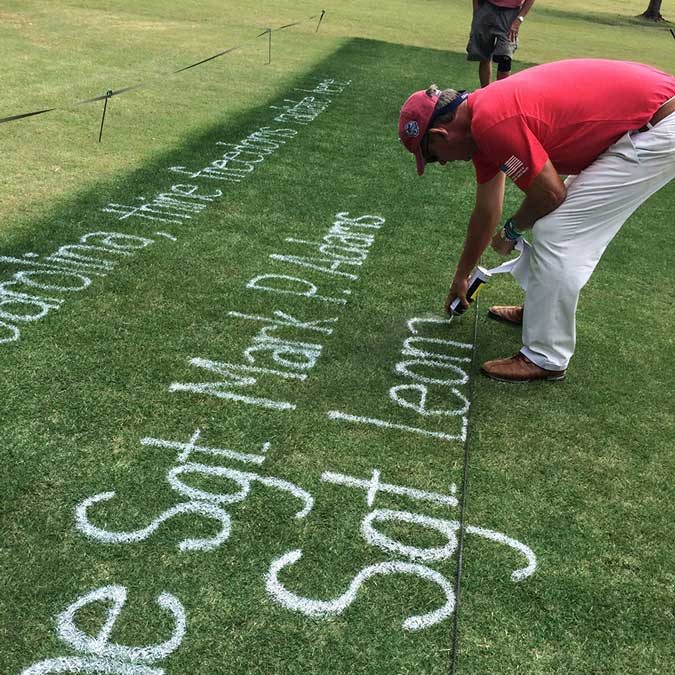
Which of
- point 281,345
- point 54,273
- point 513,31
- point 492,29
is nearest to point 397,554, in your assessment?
point 281,345

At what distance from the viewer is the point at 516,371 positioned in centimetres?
314

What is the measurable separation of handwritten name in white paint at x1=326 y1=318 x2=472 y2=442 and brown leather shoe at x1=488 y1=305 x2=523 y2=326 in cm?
30

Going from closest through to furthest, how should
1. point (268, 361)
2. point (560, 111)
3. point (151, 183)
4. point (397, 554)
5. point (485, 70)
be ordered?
point (397, 554), point (560, 111), point (268, 361), point (151, 183), point (485, 70)

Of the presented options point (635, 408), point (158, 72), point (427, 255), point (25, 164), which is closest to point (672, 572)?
point (635, 408)

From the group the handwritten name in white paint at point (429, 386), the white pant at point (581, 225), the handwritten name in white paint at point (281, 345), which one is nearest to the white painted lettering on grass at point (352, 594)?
the handwritten name in white paint at point (429, 386)

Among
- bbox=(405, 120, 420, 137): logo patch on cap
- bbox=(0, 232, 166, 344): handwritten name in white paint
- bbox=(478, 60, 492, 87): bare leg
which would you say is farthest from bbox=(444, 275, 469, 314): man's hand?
bbox=(478, 60, 492, 87): bare leg

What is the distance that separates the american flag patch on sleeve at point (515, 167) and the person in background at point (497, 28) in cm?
566

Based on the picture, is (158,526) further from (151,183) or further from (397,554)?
(151,183)

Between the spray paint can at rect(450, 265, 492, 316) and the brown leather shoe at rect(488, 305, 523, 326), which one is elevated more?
the spray paint can at rect(450, 265, 492, 316)

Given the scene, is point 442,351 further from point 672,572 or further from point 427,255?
point 672,572

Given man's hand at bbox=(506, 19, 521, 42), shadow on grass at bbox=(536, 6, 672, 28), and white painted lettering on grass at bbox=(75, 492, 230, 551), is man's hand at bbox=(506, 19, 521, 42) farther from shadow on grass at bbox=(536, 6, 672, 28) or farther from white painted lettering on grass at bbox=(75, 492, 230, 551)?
shadow on grass at bbox=(536, 6, 672, 28)

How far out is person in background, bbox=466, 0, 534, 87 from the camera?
24.9ft

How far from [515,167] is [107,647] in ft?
6.76

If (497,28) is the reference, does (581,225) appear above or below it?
below
